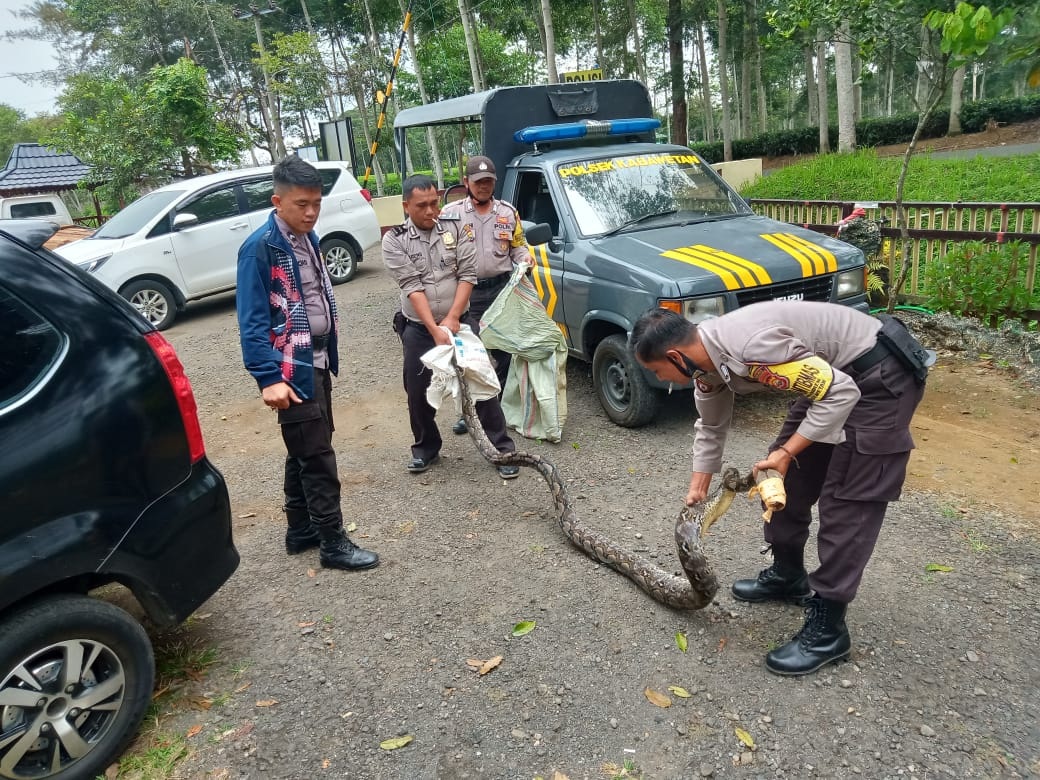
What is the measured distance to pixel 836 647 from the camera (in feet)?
8.80

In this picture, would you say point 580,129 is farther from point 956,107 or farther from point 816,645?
point 956,107

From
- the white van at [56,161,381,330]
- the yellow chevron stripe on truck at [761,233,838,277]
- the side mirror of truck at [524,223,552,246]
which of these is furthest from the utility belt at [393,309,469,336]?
the white van at [56,161,381,330]

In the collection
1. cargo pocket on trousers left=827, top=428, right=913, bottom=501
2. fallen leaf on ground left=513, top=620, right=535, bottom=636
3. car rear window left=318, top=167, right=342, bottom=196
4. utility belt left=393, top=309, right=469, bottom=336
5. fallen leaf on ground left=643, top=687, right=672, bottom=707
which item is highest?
car rear window left=318, top=167, right=342, bottom=196

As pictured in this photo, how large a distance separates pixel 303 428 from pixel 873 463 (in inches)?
A: 94.8

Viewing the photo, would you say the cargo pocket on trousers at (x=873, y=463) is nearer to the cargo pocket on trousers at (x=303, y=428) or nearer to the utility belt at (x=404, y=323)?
the cargo pocket on trousers at (x=303, y=428)

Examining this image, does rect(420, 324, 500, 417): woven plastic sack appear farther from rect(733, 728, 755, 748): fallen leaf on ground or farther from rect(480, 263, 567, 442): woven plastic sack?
rect(733, 728, 755, 748): fallen leaf on ground

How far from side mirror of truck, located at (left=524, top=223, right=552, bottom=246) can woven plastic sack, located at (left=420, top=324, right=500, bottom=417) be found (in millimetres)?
1100

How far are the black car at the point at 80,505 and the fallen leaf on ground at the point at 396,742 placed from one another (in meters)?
0.85

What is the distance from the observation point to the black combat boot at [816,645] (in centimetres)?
266

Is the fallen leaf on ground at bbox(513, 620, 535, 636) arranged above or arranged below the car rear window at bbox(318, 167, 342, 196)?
below

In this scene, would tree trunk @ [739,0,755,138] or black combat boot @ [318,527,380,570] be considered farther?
tree trunk @ [739,0,755,138]

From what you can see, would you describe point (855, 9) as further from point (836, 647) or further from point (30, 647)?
point (30, 647)

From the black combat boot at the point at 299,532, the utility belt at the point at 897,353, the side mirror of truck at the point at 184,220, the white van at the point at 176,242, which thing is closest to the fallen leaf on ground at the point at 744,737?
the utility belt at the point at 897,353

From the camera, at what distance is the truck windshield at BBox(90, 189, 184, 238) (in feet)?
31.7
